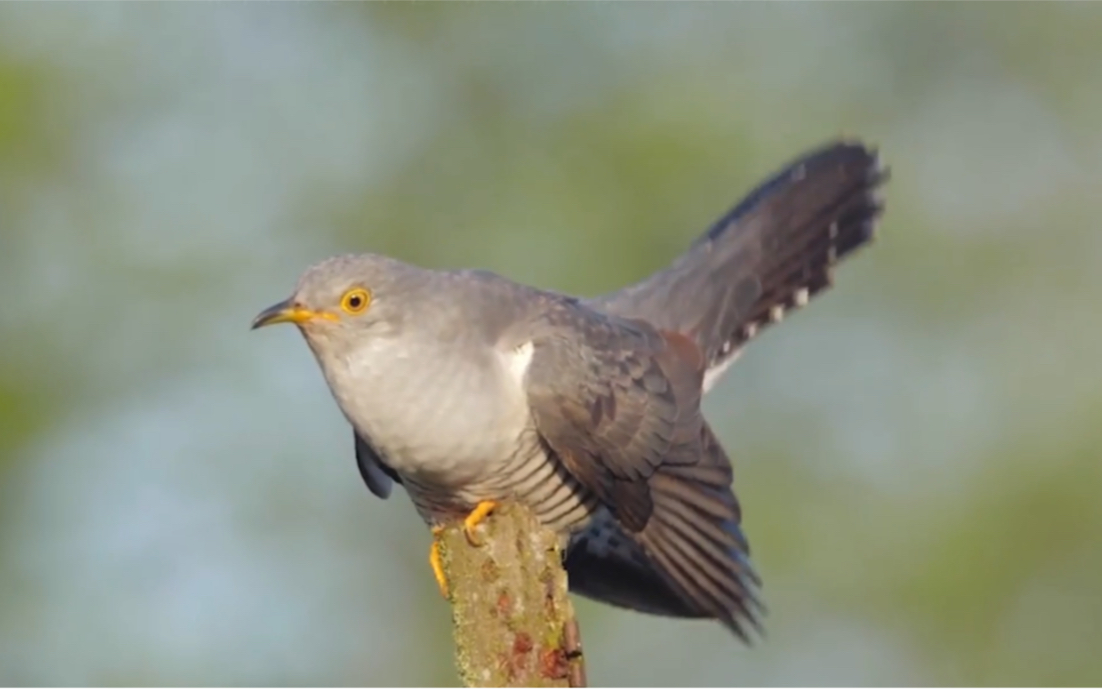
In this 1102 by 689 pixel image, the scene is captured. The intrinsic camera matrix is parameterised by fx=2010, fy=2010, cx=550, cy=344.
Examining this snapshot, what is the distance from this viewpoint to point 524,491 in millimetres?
3771

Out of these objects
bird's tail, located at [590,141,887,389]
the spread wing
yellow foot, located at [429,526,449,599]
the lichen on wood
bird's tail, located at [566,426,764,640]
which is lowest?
the lichen on wood

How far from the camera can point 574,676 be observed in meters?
3.02

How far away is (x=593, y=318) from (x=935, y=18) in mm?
5495

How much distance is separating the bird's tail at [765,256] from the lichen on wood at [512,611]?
1359mm

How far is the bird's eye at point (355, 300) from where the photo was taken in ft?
11.9

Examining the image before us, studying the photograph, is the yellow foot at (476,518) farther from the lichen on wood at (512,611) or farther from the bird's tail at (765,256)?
the bird's tail at (765,256)

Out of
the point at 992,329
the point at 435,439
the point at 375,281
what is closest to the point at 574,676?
the point at 435,439

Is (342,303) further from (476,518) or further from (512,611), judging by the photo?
(512,611)

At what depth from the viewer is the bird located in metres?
3.63

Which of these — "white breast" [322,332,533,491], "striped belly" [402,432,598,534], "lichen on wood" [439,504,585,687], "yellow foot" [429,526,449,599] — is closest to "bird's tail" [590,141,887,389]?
"striped belly" [402,432,598,534]

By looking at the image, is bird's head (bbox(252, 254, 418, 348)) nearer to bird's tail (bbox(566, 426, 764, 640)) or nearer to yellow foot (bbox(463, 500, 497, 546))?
yellow foot (bbox(463, 500, 497, 546))

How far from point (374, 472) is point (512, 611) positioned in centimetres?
113

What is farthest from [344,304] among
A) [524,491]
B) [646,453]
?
[646,453]

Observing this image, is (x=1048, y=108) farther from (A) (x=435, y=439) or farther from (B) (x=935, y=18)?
(A) (x=435, y=439)
